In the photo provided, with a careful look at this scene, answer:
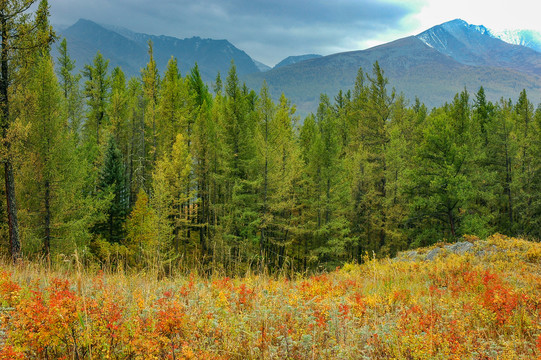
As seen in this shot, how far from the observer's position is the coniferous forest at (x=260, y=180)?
1698cm

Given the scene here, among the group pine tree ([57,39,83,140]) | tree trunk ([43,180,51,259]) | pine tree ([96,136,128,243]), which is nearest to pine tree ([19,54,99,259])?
tree trunk ([43,180,51,259])

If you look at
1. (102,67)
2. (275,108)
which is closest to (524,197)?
(275,108)

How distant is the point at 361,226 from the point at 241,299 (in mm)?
24383

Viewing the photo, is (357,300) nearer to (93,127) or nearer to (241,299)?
(241,299)

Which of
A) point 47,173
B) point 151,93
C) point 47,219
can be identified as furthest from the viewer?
point 151,93

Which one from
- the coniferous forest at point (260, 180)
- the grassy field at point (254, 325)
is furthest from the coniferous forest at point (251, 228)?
the coniferous forest at point (260, 180)

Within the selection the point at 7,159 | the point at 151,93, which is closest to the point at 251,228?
the point at 7,159

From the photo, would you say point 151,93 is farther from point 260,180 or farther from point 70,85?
point 260,180

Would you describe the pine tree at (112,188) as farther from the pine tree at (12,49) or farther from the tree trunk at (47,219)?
the pine tree at (12,49)

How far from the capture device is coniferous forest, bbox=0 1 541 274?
55.7 feet

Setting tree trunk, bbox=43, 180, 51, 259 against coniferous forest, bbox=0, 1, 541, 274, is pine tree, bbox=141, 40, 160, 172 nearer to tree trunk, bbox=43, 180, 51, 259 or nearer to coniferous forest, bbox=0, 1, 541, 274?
coniferous forest, bbox=0, 1, 541, 274

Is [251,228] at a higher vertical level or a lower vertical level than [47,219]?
lower

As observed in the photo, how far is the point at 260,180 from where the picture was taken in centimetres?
2214

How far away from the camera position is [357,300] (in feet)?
16.0
